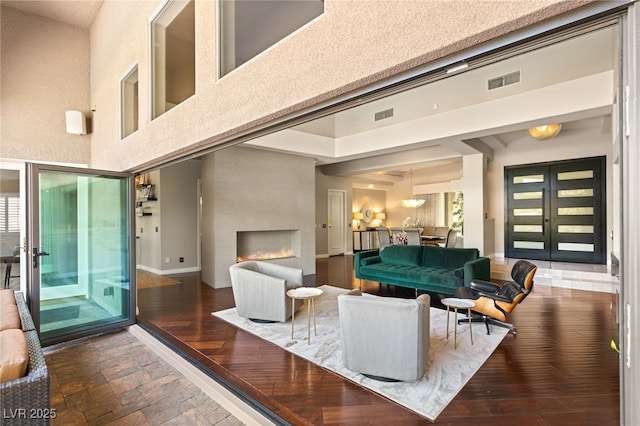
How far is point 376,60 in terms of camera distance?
144 cm

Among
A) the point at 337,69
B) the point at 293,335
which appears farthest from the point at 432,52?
the point at 293,335

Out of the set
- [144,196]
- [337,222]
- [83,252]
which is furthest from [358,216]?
[83,252]

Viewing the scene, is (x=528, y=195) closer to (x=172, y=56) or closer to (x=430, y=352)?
(x=430, y=352)

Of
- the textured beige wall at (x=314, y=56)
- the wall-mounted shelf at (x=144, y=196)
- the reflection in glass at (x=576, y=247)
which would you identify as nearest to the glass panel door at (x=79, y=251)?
the textured beige wall at (x=314, y=56)

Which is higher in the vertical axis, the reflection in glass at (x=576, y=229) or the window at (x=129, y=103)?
the window at (x=129, y=103)

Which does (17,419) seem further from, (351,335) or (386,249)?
(386,249)

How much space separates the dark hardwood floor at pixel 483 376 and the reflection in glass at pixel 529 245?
3.29m

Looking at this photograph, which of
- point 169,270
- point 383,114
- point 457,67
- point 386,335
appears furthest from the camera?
point 169,270

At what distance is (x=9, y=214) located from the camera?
4500 millimetres

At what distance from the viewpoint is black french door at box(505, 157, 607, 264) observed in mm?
6883

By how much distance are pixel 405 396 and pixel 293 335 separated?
1498mm

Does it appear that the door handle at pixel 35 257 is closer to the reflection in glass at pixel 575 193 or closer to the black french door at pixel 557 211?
the black french door at pixel 557 211

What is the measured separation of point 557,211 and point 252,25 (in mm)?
7799

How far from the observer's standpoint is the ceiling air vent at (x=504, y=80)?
4352 mm
